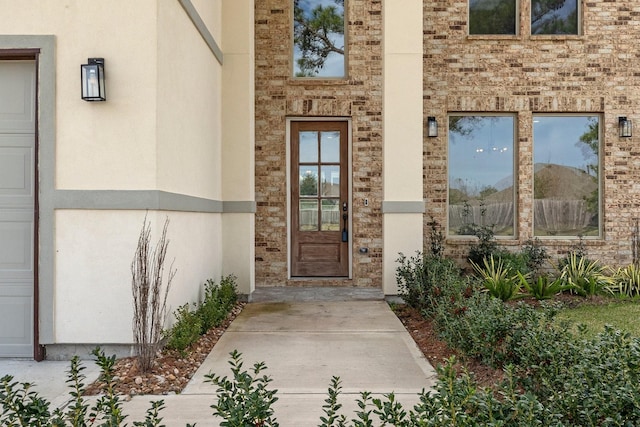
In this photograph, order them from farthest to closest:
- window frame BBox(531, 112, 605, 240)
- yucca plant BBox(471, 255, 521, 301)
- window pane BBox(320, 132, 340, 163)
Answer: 1. window frame BBox(531, 112, 605, 240)
2. window pane BBox(320, 132, 340, 163)
3. yucca plant BBox(471, 255, 521, 301)

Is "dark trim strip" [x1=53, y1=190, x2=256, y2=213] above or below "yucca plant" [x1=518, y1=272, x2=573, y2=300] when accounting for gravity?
above

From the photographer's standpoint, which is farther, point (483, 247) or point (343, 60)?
point (343, 60)

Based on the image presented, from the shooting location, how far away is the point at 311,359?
4418 millimetres

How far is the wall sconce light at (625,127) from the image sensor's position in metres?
7.92

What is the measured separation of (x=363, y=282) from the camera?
775cm

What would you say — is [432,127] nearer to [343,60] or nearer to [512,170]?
[512,170]

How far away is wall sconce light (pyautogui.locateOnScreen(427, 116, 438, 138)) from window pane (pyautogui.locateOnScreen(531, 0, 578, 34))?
242 cm

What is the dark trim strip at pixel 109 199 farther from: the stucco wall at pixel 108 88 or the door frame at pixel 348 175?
the door frame at pixel 348 175

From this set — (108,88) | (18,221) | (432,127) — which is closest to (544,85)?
(432,127)

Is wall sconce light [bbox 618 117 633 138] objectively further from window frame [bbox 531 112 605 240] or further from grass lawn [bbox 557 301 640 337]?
grass lawn [bbox 557 301 640 337]

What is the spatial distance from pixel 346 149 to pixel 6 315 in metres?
5.22

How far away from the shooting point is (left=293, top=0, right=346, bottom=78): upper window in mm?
7984

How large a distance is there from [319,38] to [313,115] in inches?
54.8

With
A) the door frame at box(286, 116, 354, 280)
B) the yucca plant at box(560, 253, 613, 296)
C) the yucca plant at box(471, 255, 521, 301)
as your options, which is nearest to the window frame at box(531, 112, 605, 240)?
the yucca plant at box(560, 253, 613, 296)
